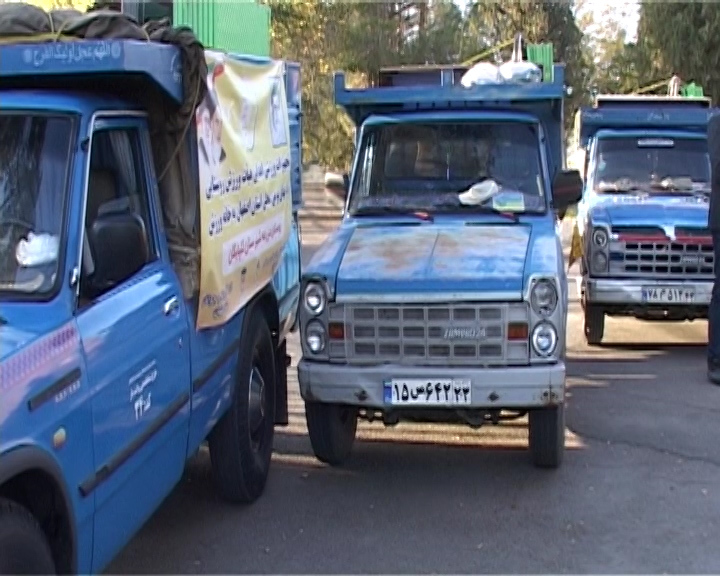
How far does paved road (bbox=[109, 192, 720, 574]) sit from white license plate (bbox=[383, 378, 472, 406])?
56 centimetres

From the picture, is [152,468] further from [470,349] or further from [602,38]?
[602,38]

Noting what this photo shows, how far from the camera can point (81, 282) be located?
3.81 metres

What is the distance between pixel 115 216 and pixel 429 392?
2.30 meters

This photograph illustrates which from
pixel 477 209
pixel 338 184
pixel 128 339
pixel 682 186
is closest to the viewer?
pixel 128 339

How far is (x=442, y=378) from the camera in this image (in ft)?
19.1

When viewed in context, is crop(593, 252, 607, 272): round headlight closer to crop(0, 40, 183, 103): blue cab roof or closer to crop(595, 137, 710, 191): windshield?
crop(595, 137, 710, 191): windshield

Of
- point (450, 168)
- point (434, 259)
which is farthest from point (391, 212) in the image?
point (434, 259)

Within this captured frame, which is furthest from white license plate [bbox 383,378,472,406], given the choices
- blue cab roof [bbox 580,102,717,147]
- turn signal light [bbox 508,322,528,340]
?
blue cab roof [bbox 580,102,717,147]

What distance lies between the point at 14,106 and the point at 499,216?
3.80 m

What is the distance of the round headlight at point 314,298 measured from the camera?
604cm

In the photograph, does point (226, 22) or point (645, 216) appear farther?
point (645, 216)

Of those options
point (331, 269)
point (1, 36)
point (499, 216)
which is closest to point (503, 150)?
point (499, 216)

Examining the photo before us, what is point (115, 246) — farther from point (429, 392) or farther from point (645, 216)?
point (645, 216)

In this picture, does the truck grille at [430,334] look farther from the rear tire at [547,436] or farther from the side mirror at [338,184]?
the side mirror at [338,184]
